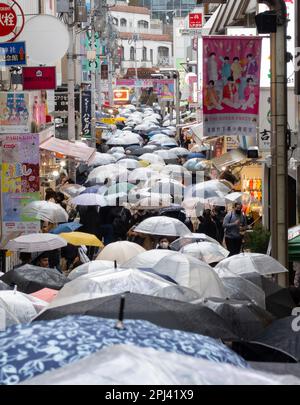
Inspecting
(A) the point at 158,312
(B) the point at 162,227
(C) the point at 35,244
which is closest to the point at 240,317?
(A) the point at 158,312

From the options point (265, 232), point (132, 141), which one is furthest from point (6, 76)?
point (132, 141)

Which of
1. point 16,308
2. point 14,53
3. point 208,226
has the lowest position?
point 208,226

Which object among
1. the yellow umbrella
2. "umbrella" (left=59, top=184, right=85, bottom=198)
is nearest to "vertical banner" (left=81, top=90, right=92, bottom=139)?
"umbrella" (left=59, top=184, right=85, bottom=198)

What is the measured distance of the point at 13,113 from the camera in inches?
663

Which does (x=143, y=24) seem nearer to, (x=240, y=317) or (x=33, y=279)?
(x=33, y=279)

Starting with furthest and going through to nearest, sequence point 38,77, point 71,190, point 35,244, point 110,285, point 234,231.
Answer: point 71,190, point 38,77, point 234,231, point 35,244, point 110,285

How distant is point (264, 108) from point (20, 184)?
4.87 meters

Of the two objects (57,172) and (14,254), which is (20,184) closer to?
(14,254)

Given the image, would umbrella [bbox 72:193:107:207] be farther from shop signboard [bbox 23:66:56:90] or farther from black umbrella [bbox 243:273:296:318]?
black umbrella [bbox 243:273:296:318]

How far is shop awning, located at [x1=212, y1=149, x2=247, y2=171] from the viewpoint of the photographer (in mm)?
24250

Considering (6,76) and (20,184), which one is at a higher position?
(6,76)

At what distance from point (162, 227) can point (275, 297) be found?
5726 mm

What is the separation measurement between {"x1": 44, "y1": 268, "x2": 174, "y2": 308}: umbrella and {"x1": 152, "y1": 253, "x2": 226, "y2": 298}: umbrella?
0.93m

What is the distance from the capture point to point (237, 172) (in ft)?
84.0
